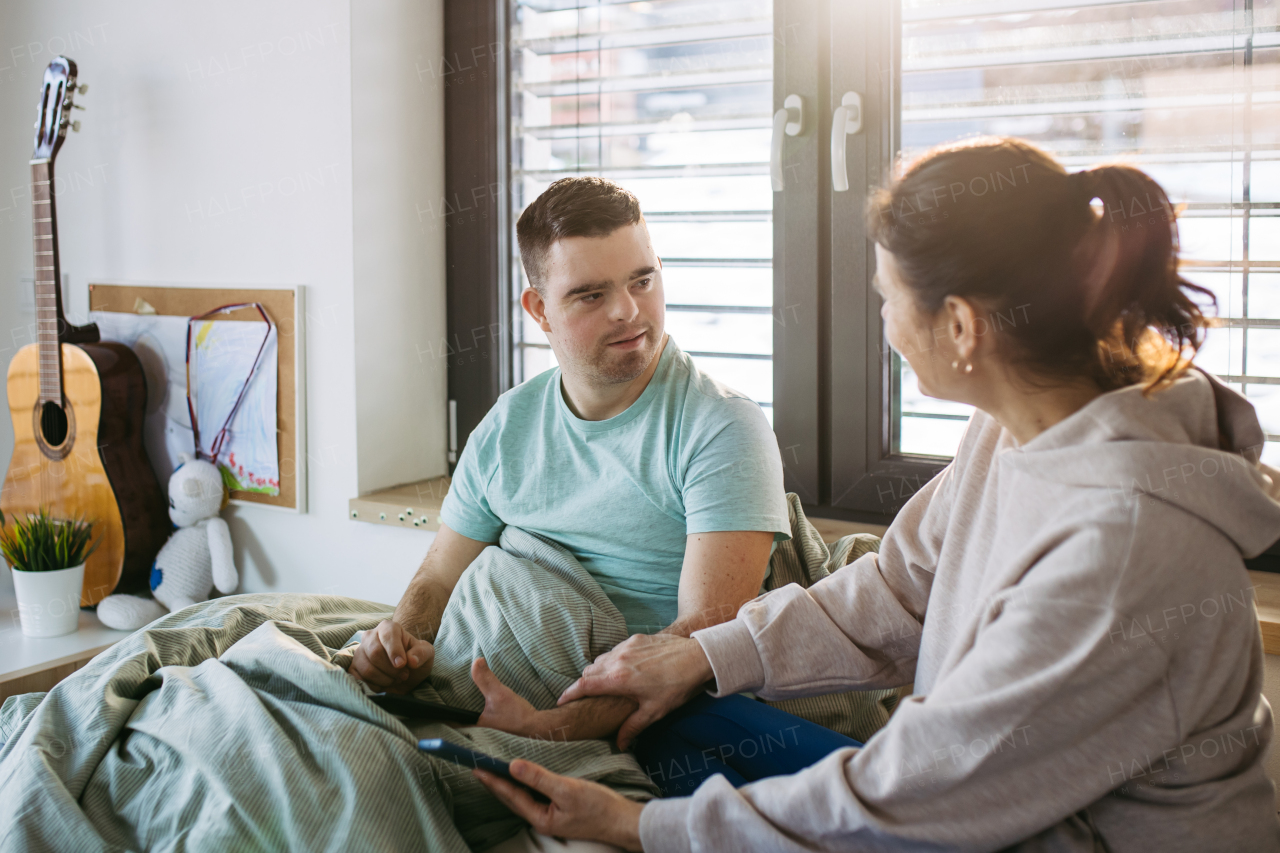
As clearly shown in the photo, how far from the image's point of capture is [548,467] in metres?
1.52

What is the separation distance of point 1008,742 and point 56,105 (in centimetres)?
225

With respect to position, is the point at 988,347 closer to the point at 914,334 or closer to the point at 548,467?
the point at 914,334

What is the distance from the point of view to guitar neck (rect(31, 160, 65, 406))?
208cm

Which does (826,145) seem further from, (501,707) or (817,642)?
(501,707)

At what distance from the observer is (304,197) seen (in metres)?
2.08

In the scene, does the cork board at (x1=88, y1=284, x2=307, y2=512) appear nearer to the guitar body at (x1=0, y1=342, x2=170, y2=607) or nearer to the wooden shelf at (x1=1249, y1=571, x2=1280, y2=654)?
the guitar body at (x1=0, y1=342, x2=170, y2=607)

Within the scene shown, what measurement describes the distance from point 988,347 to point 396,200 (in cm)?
155

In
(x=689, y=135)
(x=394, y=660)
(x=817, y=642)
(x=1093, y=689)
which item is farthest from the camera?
(x=689, y=135)

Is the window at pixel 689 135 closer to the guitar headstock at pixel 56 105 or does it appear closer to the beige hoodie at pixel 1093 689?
the guitar headstock at pixel 56 105

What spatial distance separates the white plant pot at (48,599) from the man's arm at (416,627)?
0.88 m

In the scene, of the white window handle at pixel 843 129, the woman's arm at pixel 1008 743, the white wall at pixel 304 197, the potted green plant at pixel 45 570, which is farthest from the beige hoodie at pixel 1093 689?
the potted green plant at pixel 45 570

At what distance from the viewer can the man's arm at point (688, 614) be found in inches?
45.8

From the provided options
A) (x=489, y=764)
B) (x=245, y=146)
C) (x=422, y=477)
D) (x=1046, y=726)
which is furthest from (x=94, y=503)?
(x=1046, y=726)

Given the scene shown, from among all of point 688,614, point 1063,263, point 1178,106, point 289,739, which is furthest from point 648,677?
point 1178,106
